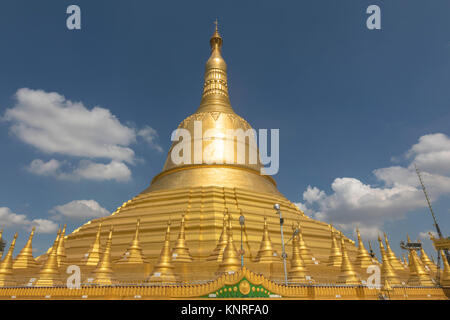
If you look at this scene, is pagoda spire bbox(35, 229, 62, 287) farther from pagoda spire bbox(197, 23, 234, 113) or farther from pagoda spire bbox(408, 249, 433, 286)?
pagoda spire bbox(197, 23, 234, 113)

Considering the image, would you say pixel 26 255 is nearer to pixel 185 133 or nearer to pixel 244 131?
pixel 185 133

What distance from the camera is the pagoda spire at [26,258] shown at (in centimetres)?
1402

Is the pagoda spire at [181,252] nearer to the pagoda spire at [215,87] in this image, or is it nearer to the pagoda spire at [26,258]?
the pagoda spire at [26,258]

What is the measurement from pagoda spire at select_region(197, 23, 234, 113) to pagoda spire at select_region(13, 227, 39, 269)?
700 inches

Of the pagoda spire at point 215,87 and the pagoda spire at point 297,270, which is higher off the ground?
the pagoda spire at point 215,87

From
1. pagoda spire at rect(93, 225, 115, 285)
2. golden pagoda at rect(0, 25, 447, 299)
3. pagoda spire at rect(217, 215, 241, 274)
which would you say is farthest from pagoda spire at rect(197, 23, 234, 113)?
pagoda spire at rect(93, 225, 115, 285)

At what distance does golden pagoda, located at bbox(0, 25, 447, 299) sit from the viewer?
9.58 metres

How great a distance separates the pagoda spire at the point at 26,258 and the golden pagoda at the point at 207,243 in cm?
159

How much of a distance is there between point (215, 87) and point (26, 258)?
22.3 meters

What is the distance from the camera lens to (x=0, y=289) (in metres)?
10.7

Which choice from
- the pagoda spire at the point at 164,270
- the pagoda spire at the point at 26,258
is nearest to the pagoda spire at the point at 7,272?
the pagoda spire at the point at 26,258

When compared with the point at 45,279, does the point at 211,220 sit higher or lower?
higher
